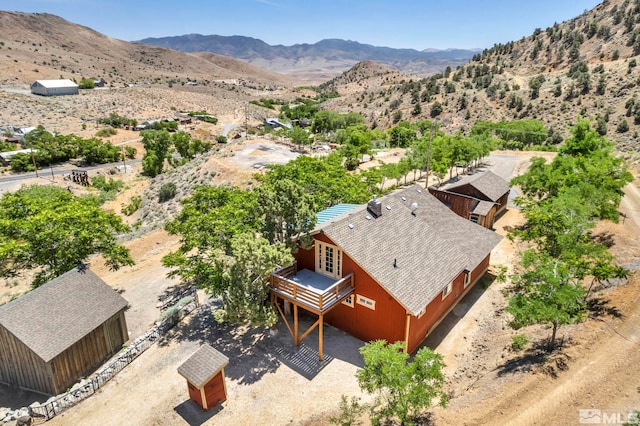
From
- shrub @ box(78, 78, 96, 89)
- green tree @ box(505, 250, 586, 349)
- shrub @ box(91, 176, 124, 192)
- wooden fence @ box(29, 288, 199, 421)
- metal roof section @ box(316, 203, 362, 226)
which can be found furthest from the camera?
shrub @ box(78, 78, 96, 89)

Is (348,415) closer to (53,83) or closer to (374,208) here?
(374,208)

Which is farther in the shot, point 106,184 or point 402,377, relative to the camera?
point 106,184

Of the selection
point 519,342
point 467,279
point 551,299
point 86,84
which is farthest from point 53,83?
point 551,299

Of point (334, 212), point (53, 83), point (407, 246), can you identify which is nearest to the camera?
point (407, 246)

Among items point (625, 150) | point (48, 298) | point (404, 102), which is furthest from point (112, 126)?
point (625, 150)

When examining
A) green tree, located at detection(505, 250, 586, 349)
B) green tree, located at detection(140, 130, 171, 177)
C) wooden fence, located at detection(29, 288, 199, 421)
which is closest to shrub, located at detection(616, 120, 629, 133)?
green tree, located at detection(505, 250, 586, 349)

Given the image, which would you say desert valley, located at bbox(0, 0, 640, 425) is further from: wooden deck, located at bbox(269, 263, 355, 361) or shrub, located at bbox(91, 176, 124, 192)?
shrub, located at bbox(91, 176, 124, 192)
